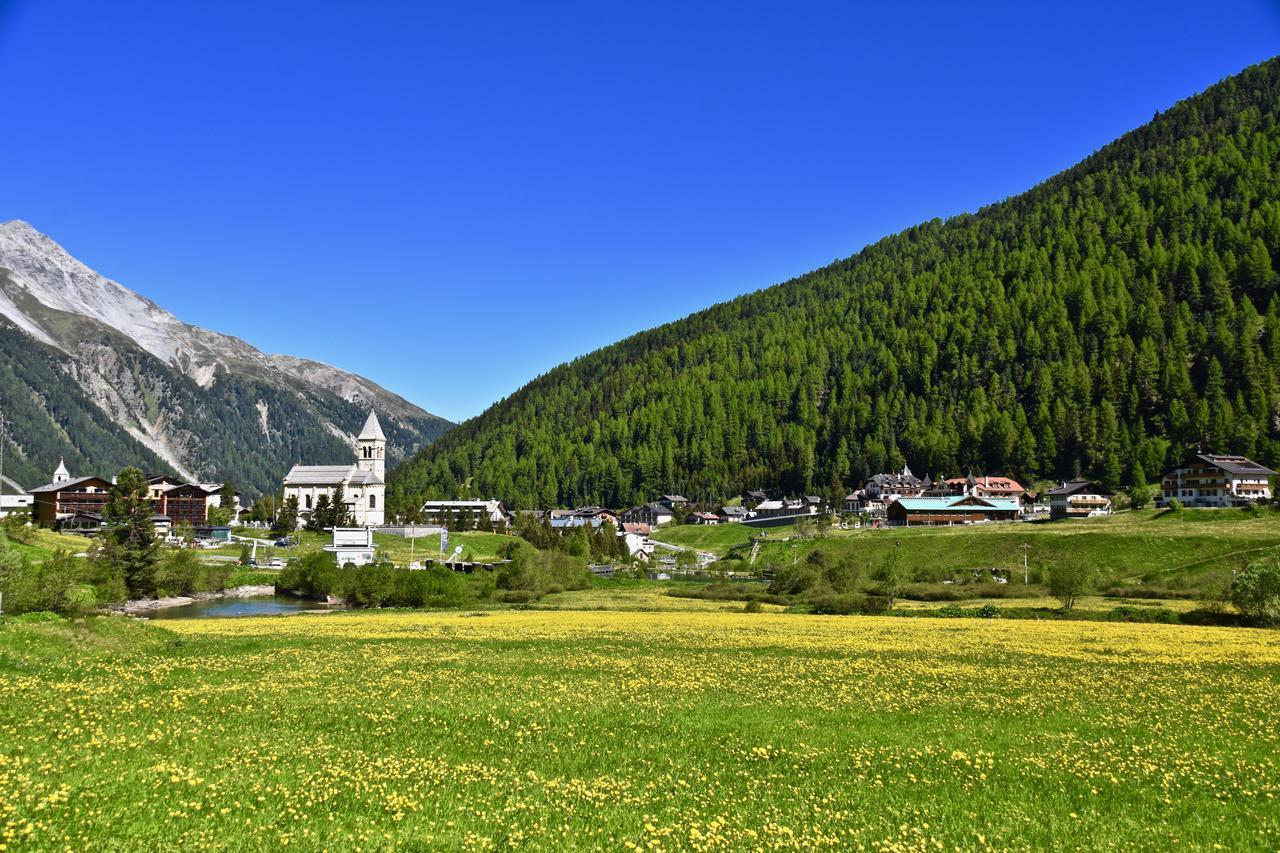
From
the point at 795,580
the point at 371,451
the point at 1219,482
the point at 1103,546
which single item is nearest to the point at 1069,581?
the point at 795,580

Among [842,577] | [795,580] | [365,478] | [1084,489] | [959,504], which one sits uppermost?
[365,478]

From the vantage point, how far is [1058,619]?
2414 inches

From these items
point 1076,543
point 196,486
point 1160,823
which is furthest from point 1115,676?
point 196,486

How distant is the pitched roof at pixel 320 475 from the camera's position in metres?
188

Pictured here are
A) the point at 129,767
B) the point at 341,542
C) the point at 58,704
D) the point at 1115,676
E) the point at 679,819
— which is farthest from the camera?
the point at 341,542

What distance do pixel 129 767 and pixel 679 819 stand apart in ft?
35.5

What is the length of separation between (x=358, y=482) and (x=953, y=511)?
411 feet

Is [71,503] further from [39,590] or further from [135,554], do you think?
[39,590]

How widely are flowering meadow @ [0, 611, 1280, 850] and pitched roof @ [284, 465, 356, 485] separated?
518 ft

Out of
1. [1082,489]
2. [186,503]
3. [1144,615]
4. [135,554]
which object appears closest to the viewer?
[1144,615]

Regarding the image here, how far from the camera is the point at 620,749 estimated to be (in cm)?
1928

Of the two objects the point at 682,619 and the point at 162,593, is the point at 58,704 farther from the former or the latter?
the point at 162,593

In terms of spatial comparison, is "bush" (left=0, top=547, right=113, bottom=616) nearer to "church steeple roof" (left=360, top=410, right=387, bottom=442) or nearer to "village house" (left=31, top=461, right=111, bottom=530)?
"village house" (left=31, top=461, right=111, bottom=530)

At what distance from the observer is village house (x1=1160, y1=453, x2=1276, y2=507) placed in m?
134
